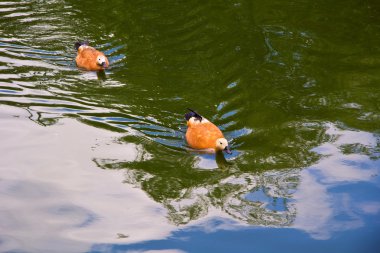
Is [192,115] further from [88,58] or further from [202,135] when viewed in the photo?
[88,58]

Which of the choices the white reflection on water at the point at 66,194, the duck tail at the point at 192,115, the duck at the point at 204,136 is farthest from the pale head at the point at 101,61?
the duck at the point at 204,136

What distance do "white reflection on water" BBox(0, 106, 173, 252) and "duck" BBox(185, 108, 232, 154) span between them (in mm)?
677

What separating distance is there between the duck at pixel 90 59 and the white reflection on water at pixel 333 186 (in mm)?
4226

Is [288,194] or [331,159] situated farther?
[331,159]

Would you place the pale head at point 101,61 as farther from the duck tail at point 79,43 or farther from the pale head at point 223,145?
the pale head at point 223,145

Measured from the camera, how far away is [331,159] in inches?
312

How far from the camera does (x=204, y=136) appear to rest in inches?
318

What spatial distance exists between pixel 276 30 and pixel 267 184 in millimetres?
5466

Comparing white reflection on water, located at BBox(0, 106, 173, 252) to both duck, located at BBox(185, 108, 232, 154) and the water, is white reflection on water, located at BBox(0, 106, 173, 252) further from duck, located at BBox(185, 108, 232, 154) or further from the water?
duck, located at BBox(185, 108, 232, 154)

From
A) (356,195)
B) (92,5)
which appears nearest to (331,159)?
(356,195)

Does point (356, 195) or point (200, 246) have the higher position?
point (356, 195)

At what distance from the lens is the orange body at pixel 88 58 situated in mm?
10719

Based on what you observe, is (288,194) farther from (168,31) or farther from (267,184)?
(168,31)

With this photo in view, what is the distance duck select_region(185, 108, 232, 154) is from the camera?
796 cm
